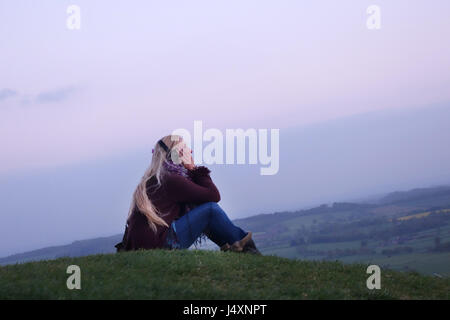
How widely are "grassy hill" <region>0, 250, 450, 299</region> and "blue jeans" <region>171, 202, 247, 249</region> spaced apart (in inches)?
11.7

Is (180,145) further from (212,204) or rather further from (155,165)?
(212,204)

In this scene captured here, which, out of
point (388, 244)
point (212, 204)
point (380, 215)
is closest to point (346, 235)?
point (388, 244)

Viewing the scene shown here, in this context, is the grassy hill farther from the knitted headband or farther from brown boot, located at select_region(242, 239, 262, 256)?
the knitted headband

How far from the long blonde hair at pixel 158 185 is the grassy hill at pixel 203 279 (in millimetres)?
690

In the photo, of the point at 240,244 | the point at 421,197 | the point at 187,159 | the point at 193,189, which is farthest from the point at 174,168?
the point at 421,197

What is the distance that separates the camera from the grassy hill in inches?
322

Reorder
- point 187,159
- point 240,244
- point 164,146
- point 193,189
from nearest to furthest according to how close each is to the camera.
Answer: point 193,189
point 164,146
point 187,159
point 240,244

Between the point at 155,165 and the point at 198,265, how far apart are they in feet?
6.81

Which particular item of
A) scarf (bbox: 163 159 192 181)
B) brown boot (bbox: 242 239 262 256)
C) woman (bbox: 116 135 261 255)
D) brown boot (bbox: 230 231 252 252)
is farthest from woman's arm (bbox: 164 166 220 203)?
brown boot (bbox: 242 239 262 256)

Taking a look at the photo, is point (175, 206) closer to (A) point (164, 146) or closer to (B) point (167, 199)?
(B) point (167, 199)

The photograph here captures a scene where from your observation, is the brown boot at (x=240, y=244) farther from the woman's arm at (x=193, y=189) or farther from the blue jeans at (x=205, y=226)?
the woman's arm at (x=193, y=189)

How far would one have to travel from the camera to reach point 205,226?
10.5 metres

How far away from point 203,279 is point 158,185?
213cm
